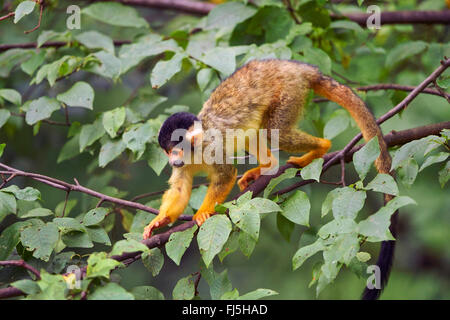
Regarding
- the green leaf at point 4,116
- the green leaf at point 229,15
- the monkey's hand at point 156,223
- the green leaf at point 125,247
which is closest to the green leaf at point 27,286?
the green leaf at point 125,247

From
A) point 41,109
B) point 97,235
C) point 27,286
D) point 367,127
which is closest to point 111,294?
point 27,286

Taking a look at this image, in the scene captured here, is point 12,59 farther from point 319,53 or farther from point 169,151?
point 319,53

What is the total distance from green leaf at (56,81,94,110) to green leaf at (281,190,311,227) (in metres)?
1.32

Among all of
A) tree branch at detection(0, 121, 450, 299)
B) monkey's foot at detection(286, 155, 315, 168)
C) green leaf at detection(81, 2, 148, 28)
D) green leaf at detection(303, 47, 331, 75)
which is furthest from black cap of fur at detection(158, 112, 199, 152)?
green leaf at detection(81, 2, 148, 28)

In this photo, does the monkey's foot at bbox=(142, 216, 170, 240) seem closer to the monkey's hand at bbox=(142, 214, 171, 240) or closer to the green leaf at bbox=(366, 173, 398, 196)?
the monkey's hand at bbox=(142, 214, 171, 240)

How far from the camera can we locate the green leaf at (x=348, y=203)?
215 centimetres

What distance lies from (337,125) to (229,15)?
3.61 feet

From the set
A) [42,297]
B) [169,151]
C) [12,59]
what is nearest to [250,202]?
[169,151]

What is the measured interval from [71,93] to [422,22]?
2.66 metres

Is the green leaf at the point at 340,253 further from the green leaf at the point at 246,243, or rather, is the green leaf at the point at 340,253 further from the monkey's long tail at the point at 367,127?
the monkey's long tail at the point at 367,127

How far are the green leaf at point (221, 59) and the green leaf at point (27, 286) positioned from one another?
1.66 m

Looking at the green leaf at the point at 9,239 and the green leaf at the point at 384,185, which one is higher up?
the green leaf at the point at 384,185

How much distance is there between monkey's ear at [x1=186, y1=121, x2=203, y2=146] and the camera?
9.50 feet

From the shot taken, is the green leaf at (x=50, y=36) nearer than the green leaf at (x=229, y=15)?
Yes
